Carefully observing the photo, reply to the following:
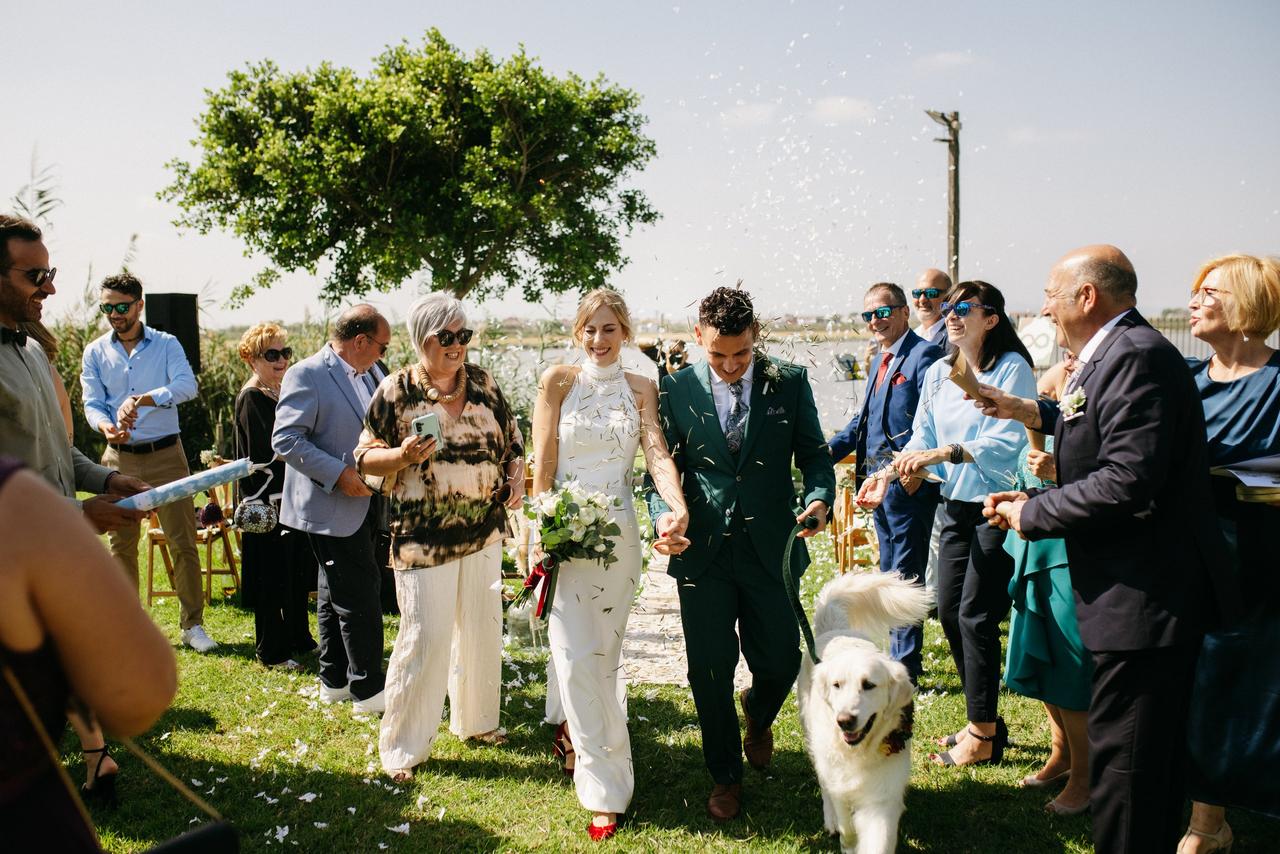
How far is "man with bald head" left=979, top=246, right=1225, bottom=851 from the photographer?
10.5 feet

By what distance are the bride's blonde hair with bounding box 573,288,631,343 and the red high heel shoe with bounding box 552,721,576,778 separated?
232cm

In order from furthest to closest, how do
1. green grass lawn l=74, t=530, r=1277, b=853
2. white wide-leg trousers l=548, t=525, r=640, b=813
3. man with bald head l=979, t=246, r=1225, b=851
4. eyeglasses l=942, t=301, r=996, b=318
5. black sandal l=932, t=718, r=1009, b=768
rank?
eyeglasses l=942, t=301, r=996, b=318 → black sandal l=932, t=718, r=1009, b=768 → white wide-leg trousers l=548, t=525, r=640, b=813 → green grass lawn l=74, t=530, r=1277, b=853 → man with bald head l=979, t=246, r=1225, b=851

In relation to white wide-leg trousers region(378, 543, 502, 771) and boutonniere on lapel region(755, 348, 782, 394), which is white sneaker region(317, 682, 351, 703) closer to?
white wide-leg trousers region(378, 543, 502, 771)

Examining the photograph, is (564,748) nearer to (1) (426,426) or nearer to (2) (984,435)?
(1) (426,426)

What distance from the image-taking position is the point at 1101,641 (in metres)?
3.33

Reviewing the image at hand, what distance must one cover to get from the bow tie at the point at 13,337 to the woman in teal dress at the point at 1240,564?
5236 millimetres

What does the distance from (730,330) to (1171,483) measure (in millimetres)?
2072

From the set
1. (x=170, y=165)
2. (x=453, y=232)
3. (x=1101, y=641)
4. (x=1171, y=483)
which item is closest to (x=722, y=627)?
(x=1101, y=641)

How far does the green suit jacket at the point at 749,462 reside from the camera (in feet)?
15.0

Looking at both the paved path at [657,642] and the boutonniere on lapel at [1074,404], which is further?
the paved path at [657,642]

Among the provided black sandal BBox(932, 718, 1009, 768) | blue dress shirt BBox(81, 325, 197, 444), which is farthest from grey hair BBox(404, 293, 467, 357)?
black sandal BBox(932, 718, 1009, 768)

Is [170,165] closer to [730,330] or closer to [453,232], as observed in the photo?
[453,232]

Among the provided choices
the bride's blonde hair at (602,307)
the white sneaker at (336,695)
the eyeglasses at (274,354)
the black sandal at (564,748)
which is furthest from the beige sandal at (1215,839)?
the eyeglasses at (274,354)

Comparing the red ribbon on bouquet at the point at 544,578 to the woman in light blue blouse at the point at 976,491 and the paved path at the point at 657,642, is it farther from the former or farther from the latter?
the woman in light blue blouse at the point at 976,491
